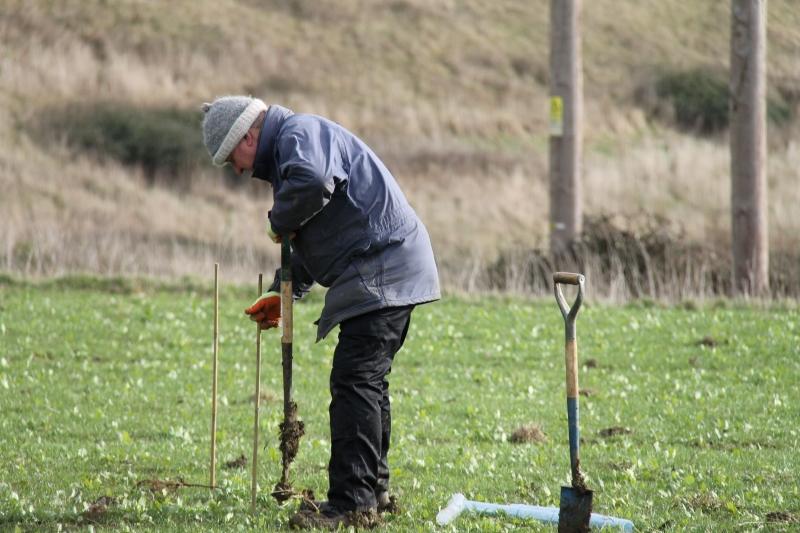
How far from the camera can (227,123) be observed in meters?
6.99

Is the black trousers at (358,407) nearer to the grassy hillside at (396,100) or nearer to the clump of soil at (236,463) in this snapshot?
the clump of soil at (236,463)

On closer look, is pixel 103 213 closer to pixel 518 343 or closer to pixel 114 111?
pixel 114 111

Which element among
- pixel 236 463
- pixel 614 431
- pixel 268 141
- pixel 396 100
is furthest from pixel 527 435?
pixel 396 100

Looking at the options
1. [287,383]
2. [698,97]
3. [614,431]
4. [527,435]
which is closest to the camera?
[287,383]

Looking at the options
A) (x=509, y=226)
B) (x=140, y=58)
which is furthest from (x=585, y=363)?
(x=140, y=58)

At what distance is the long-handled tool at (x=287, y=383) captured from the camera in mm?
7199

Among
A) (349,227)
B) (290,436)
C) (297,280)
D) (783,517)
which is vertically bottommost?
(783,517)

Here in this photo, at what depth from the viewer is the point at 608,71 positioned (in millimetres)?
44312

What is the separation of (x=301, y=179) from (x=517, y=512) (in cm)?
226

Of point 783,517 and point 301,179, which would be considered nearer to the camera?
point 301,179

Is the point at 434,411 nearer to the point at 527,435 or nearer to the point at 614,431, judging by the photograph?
the point at 527,435

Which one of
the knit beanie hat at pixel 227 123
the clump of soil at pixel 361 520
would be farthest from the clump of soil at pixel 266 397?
the knit beanie hat at pixel 227 123

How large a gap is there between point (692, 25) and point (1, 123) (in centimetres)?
2536

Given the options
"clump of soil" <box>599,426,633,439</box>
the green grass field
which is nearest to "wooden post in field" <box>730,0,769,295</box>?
the green grass field
